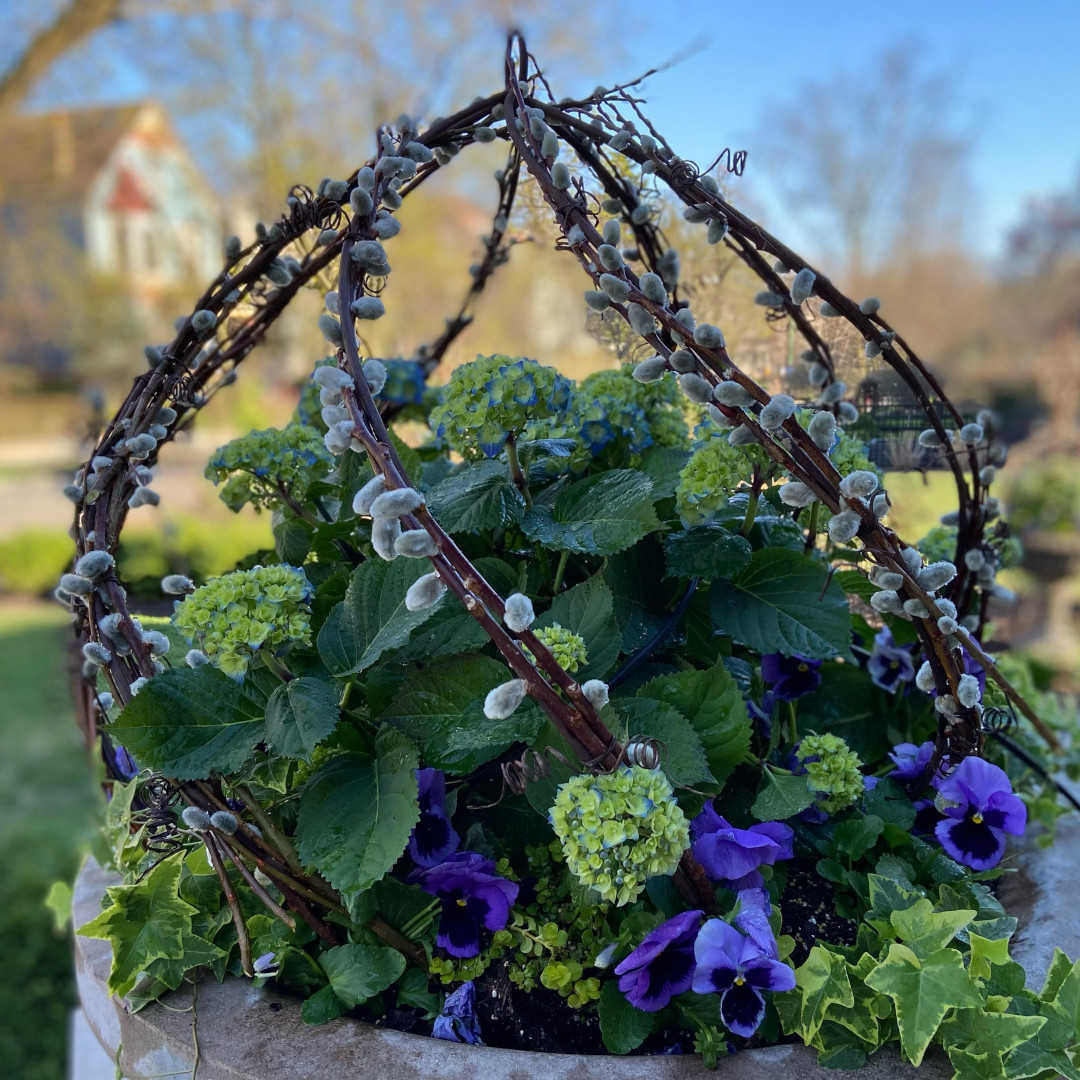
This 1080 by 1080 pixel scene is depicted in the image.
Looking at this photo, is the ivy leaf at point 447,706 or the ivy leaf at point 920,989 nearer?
the ivy leaf at point 920,989

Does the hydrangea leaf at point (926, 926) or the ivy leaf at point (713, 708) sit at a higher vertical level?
the ivy leaf at point (713, 708)

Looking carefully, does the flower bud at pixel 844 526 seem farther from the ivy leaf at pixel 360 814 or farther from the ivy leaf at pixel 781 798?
the ivy leaf at pixel 360 814

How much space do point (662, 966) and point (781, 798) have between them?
179 millimetres

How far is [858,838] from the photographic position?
0.83 m

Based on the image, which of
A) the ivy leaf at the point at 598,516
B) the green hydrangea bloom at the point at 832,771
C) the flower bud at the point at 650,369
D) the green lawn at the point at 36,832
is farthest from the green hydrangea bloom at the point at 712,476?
the green lawn at the point at 36,832

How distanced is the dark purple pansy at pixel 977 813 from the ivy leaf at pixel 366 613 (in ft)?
1.67

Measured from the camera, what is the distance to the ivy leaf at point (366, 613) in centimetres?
78

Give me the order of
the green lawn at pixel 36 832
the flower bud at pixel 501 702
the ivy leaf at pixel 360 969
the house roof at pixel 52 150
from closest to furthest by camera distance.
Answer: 1. the flower bud at pixel 501 702
2. the ivy leaf at pixel 360 969
3. the green lawn at pixel 36 832
4. the house roof at pixel 52 150

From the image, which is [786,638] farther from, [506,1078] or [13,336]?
[13,336]

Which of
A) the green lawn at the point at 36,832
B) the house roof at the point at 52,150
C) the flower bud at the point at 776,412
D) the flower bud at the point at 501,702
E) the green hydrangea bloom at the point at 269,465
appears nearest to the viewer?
the flower bud at the point at 501,702

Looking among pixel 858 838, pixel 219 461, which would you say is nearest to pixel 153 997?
pixel 219 461

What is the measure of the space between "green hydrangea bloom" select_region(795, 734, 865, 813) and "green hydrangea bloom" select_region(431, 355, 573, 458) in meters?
0.40

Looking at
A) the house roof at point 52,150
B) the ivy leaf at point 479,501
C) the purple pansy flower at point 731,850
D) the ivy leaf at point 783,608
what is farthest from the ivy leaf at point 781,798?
the house roof at point 52,150

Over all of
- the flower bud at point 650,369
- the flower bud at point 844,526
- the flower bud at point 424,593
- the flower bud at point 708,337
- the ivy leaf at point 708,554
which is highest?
the flower bud at point 708,337
